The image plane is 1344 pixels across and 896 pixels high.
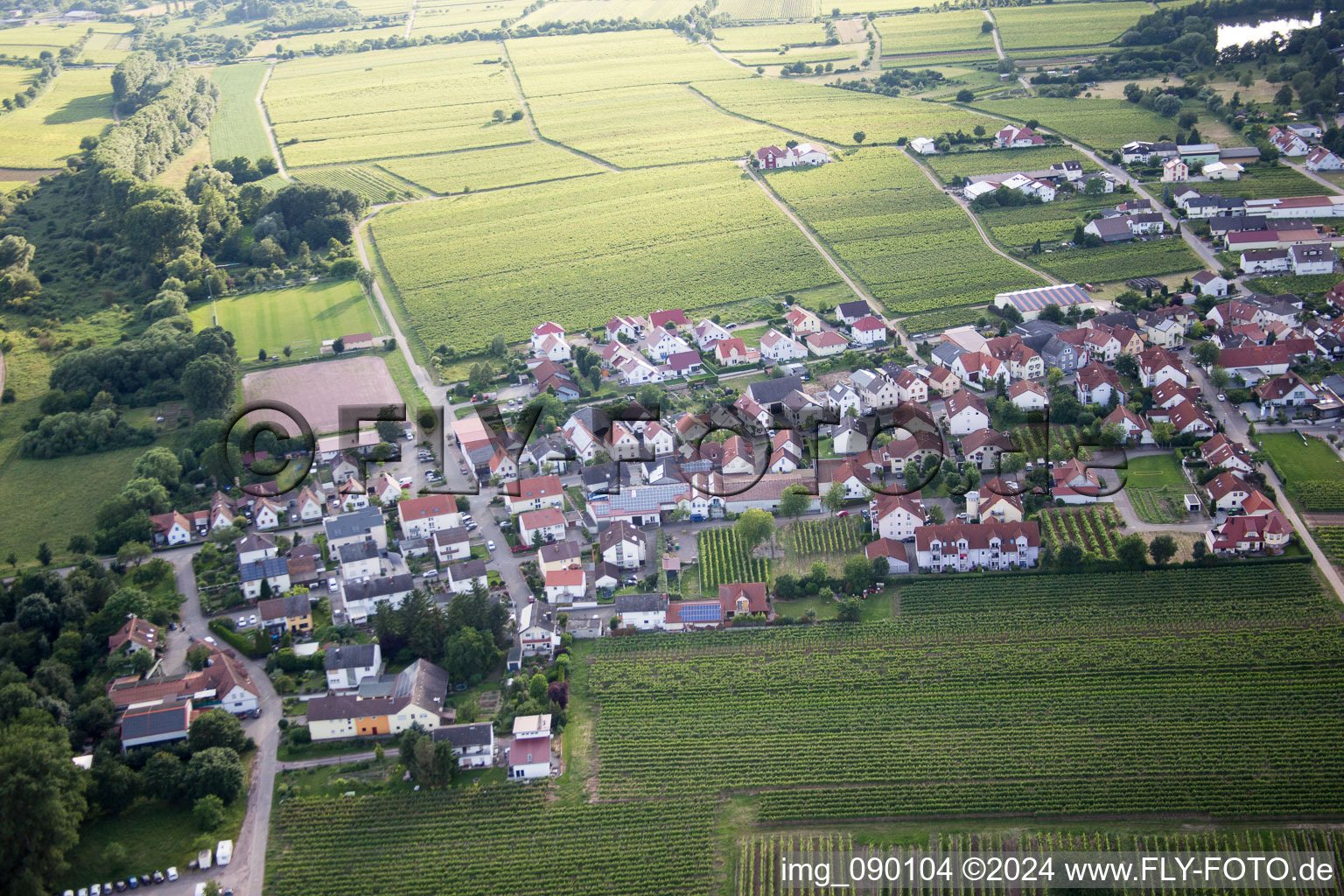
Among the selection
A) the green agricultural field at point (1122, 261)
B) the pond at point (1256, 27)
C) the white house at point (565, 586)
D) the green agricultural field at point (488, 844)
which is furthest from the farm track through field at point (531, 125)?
the green agricultural field at point (488, 844)

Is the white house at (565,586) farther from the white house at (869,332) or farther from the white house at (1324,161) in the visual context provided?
the white house at (1324,161)

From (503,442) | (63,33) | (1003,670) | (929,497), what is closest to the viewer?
(1003,670)

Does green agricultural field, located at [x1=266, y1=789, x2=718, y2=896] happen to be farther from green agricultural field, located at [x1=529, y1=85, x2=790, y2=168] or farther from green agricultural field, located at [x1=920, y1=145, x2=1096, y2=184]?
green agricultural field, located at [x1=529, y1=85, x2=790, y2=168]

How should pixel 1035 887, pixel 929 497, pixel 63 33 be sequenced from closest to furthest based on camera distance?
pixel 1035 887 < pixel 929 497 < pixel 63 33

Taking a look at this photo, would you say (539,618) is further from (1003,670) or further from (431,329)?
(431,329)

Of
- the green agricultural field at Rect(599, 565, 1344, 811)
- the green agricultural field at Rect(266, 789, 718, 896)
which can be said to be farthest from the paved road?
the green agricultural field at Rect(266, 789, 718, 896)

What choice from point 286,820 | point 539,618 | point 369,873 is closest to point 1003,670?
point 539,618
